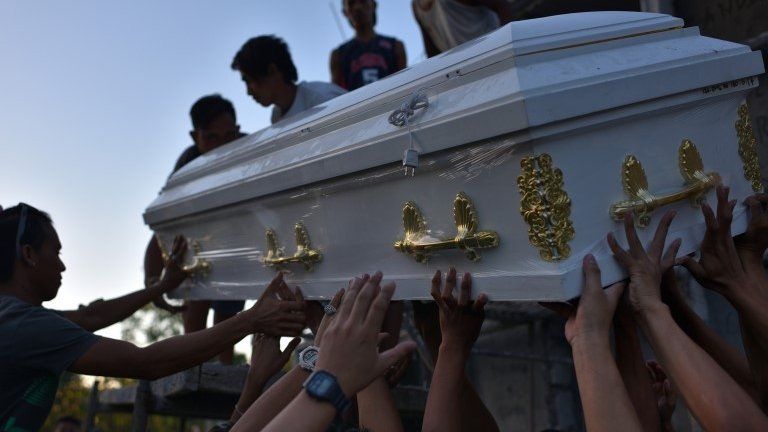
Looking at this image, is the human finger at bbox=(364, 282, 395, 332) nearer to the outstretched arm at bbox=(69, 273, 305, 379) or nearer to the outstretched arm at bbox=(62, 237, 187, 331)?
the outstretched arm at bbox=(69, 273, 305, 379)

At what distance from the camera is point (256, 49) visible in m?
3.78

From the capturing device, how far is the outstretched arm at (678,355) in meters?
1.49

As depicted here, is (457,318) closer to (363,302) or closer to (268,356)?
(363,302)

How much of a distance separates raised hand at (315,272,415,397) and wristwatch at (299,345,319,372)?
1.42 ft

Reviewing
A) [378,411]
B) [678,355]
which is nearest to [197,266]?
[378,411]

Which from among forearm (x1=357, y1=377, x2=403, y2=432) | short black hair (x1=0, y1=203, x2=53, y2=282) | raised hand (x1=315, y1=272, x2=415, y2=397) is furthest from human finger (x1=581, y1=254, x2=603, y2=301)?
short black hair (x1=0, y1=203, x2=53, y2=282)

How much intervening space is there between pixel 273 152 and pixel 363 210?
0.71m

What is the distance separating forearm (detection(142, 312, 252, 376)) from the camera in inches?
92.3

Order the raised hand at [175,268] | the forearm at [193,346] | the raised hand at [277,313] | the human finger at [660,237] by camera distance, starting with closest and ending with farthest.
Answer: the human finger at [660,237]
the forearm at [193,346]
the raised hand at [277,313]
the raised hand at [175,268]

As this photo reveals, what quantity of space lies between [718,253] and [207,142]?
3.04 m

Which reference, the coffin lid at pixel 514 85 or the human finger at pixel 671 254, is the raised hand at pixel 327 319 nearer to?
the coffin lid at pixel 514 85

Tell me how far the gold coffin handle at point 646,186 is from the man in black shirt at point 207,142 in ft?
8.86

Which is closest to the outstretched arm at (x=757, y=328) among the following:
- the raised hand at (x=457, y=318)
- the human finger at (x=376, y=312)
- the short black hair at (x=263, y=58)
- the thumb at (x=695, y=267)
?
the thumb at (x=695, y=267)

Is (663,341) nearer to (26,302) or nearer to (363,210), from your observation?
(363,210)
